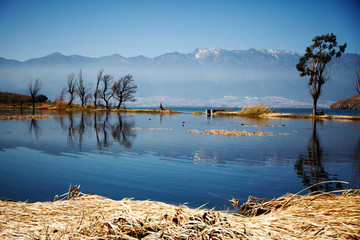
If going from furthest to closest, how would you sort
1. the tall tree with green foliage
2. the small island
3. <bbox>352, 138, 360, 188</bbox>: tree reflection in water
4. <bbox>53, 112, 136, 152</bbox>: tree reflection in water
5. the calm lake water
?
the small island, the tall tree with green foliage, <bbox>53, 112, 136, 152</bbox>: tree reflection in water, <bbox>352, 138, 360, 188</bbox>: tree reflection in water, the calm lake water

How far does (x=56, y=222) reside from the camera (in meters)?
3.08

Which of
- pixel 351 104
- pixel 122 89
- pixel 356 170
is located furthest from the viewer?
pixel 351 104

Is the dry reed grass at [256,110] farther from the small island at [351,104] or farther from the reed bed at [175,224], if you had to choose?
the small island at [351,104]

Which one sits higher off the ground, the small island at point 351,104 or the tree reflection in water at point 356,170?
the small island at point 351,104

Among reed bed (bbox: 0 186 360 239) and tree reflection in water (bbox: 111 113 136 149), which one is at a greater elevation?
reed bed (bbox: 0 186 360 239)

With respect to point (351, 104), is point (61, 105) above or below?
below

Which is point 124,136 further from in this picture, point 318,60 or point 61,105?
point 61,105

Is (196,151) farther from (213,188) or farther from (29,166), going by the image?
(29,166)

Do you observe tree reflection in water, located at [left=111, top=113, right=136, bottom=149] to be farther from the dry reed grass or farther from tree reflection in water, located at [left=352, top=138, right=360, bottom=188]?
the dry reed grass

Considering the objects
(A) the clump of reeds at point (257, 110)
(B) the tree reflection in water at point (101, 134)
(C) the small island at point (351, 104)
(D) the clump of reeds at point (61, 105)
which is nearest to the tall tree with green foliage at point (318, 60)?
(A) the clump of reeds at point (257, 110)

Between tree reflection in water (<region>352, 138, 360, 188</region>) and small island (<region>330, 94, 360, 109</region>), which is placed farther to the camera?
small island (<region>330, 94, 360, 109</region>)

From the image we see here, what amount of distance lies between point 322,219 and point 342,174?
7.18m

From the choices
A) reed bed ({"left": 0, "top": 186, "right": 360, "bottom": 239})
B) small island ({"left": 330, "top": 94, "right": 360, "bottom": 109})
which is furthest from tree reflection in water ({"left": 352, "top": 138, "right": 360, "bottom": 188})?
small island ({"left": 330, "top": 94, "right": 360, "bottom": 109})

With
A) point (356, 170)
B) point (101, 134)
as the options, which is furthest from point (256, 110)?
point (356, 170)
